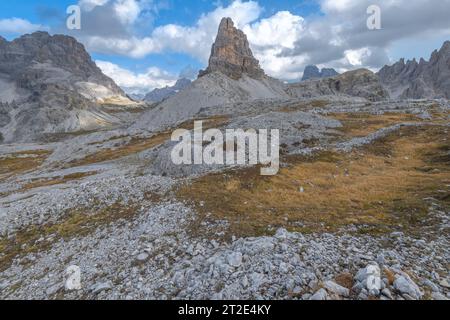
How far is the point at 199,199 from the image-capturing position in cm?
2373

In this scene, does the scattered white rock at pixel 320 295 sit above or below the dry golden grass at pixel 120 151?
below

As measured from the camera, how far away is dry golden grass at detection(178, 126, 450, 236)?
19.1m

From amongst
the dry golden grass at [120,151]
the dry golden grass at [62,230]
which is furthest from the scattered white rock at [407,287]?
the dry golden grass at [120,151]

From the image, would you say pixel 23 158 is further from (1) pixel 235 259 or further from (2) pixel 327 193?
(1) pixel 235 259

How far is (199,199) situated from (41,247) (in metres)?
11.7

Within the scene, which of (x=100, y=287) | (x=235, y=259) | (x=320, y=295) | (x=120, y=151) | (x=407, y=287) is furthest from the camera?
(x=120, y=151)

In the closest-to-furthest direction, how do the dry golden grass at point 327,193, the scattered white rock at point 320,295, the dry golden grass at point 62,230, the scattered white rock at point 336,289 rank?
the scattered white rock at point 320,295 → the scattered white rock at point 336,289 → the dry golden grass at point 327,193 → the dry golden grass at point 62,230

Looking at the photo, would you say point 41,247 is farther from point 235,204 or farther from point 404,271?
point 404,271

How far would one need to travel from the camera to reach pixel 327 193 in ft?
87.2

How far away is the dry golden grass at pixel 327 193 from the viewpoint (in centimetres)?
1910

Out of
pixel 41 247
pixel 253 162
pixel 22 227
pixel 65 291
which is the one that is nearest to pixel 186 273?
pixel 65 291

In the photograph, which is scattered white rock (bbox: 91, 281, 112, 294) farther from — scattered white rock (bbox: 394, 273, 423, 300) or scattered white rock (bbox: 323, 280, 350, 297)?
scattered white rock (bbox: 394, 273, 423, 300)

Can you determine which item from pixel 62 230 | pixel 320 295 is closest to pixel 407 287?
pixel 320 295

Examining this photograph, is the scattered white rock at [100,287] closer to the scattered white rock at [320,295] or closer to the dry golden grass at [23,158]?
the scattered white rock at [320,295]
